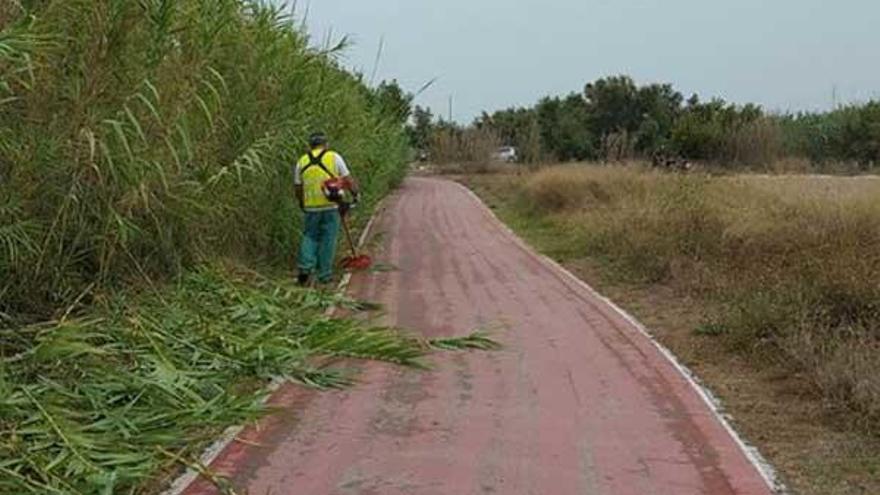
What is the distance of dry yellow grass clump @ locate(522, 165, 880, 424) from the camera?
7862 mm

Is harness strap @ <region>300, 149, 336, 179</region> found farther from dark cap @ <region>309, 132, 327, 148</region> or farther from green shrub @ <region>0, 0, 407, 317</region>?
green shrub @ <region>0, 0, 407, 317</region>

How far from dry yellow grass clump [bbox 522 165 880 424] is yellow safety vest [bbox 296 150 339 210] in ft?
13.5

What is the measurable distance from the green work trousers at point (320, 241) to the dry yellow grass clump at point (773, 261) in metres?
3.92

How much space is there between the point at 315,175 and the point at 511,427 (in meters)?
5.92

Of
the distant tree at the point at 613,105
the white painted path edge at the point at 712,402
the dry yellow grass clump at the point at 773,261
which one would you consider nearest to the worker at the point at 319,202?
the white painted path edge at the point at 712,402

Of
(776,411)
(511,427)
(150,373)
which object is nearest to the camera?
(150,373)

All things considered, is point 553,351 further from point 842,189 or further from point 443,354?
point 842,189

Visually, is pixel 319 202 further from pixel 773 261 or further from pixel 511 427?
pixel 511 427

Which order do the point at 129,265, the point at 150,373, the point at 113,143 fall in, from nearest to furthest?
1. the point at 150,373
2. the point at 113,143
3. the point at 129,265

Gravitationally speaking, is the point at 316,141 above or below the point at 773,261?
above

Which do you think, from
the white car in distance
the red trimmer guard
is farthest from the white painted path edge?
the white car in distance

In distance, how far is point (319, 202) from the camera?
11.9m

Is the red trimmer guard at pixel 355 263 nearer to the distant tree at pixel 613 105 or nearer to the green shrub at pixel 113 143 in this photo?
the green shrub at pixel 113 143

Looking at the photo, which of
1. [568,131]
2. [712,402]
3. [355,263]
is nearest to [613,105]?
[568,131]
